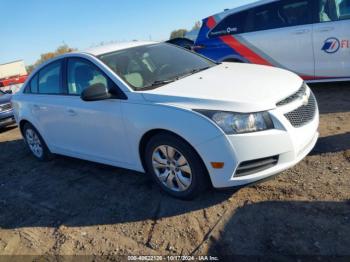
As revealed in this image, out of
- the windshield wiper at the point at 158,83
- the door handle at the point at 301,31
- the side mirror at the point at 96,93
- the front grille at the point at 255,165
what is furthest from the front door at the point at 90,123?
the door handle at the point at 301,31

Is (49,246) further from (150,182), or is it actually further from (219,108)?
(219,108)

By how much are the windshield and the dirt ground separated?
1234 mm

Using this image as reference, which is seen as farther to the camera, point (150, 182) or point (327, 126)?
point (327, 126)

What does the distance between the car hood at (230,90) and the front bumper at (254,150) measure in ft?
0.67

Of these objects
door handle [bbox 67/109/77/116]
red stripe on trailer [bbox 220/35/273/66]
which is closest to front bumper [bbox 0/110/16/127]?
door handle [bbox 67/109/77/116]

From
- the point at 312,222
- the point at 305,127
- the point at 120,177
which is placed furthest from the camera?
the point at 120,177

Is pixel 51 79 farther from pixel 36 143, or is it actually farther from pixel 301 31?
pixel 301 31

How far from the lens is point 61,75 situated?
200 inches

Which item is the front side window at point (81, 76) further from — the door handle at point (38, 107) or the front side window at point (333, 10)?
the front side window at point (333, 10)

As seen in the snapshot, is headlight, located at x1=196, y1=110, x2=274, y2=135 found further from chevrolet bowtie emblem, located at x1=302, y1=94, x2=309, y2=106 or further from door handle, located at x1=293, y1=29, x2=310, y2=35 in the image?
door handle, located at x1=293, y1=29, x2=310, y2=35

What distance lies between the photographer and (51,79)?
17.5 feet

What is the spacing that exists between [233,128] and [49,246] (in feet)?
6.90

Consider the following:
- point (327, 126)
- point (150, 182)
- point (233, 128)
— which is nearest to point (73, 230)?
point (150, 182)

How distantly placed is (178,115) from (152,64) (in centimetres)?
129
